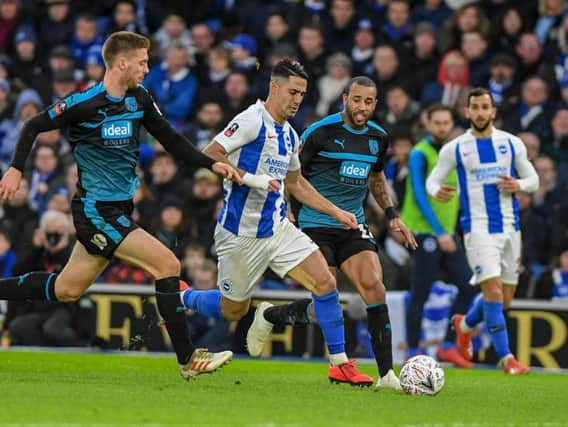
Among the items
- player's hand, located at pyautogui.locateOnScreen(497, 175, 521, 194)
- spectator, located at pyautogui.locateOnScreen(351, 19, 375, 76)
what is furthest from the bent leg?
spectator, located at pyautogui.locateOnScreen(351, 19, 375, 76)

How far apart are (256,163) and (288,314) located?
163 cm

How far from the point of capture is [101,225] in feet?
31.9

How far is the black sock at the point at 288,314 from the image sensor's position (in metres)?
11.2

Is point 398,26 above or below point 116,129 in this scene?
above

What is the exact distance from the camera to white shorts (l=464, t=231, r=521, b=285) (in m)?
12.7

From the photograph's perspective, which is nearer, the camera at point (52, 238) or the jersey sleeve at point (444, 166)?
the jersey sleeve at point (444, 166)

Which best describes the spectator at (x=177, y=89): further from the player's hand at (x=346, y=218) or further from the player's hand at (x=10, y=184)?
the player's hand at (x=10, y=184)

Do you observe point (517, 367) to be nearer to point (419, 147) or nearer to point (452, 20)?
point (419, 147)

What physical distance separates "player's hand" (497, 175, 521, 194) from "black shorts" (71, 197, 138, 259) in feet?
13.8

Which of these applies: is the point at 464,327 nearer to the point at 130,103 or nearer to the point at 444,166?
the point at 444,166

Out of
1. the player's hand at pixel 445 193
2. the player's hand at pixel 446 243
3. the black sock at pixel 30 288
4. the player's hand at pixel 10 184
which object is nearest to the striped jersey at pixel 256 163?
the black sock at pixel 30 288

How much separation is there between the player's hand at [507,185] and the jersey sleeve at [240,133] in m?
3.44

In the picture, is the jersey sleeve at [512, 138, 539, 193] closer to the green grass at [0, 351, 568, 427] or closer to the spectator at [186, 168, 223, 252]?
the green grass at [0, 351, 568, 427]

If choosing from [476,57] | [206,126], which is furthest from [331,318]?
[206,126]
